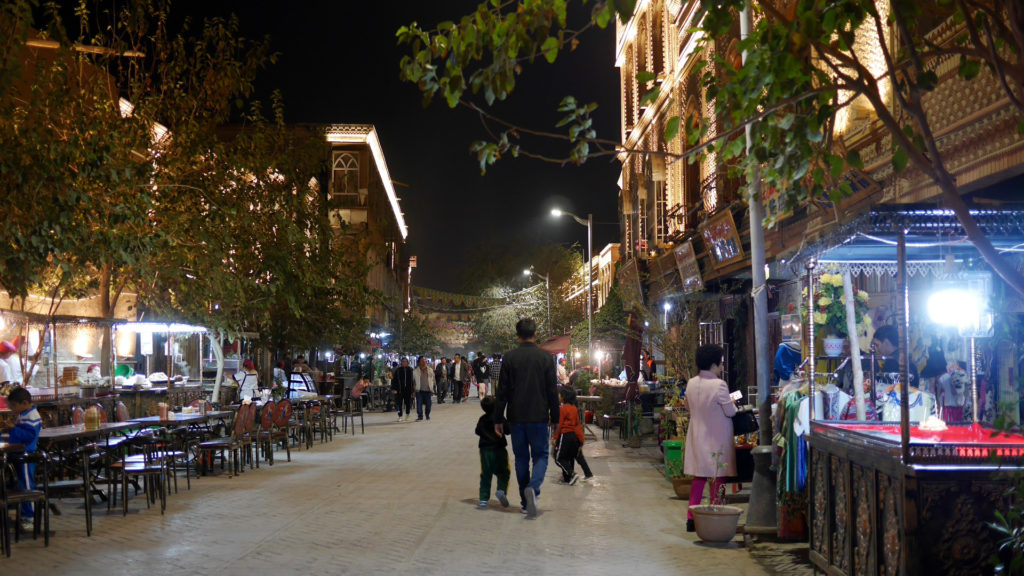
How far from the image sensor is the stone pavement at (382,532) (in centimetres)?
806

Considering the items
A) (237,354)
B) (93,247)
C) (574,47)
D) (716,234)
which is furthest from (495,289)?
(574,47)

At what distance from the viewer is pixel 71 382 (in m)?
17.9

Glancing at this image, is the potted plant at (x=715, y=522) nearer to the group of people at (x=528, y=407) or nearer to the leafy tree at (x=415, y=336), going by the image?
the group of people at (x=528, y=407)

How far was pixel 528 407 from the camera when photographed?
34.2 feet

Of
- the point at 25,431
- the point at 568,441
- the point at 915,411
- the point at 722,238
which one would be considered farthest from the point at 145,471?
the point at 722,238

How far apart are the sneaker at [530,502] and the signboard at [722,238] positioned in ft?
30.4

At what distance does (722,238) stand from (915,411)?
11417 mm

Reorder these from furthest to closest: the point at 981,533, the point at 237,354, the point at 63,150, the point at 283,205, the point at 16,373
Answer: the point at 237,354
the point at 283,205
the point at 16,373
the point at 63,150
the point at 981,533

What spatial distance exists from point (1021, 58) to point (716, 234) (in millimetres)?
14890

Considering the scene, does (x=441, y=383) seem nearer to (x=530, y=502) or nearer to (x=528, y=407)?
(x=530, y=502)

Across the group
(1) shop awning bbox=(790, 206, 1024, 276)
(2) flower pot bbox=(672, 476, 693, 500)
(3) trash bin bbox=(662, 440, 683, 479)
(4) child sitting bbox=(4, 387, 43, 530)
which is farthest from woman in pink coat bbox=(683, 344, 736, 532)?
(4) child sitting bbox=(4, 387, 43, 530)

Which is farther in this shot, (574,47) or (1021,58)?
(574,47)

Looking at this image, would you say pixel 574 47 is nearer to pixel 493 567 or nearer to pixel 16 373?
pixel 493 567

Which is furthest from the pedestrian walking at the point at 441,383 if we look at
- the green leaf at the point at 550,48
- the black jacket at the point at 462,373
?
the green leaf at the point at 550,48
